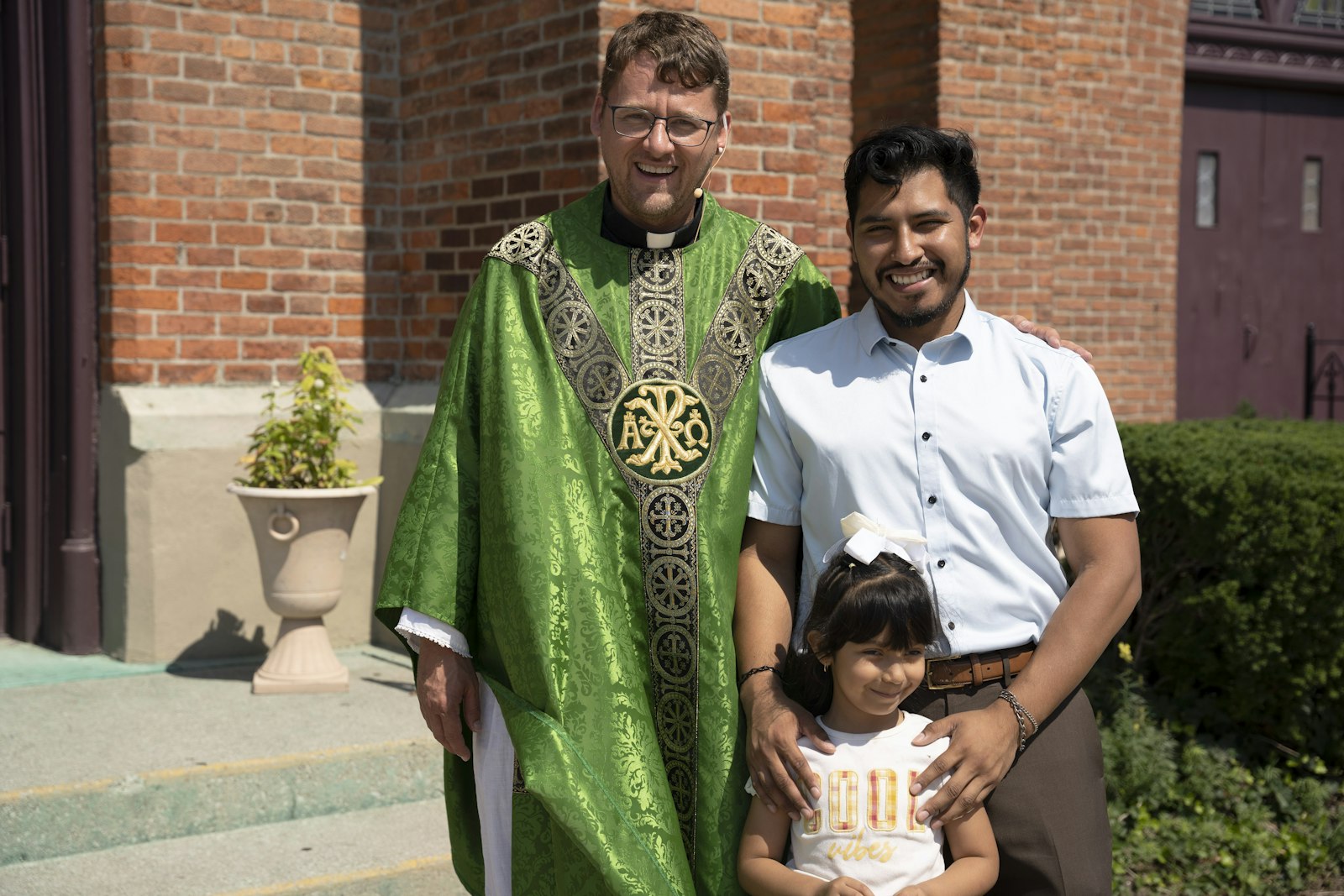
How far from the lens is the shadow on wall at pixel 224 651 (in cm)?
530

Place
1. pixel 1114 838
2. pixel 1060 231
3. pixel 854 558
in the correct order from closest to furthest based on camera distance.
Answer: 1. pixel 854 558
2. pixel 1114 838
3. pixel 1060 231

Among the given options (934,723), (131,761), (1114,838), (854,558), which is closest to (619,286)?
(854,558)

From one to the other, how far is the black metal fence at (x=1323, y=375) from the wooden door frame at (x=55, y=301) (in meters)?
6.92

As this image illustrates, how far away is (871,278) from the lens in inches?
96.0

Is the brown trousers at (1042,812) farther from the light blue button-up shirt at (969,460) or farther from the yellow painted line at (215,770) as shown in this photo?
the yellow painted line at (215,770)

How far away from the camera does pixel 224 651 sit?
5.44 metres

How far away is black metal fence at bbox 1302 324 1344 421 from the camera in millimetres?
8570

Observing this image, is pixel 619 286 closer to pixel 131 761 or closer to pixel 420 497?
pixel 420 497

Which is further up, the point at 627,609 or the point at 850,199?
the point at 850,199

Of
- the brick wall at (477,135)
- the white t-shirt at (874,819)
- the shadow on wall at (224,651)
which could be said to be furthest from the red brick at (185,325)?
the white t-shirt at (874,819)

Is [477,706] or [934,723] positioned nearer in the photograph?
[934,723]

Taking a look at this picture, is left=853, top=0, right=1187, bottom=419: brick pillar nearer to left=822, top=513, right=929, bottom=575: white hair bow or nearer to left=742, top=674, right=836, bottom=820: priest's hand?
left=822, top=513, right=929, bottom=575: white hair bow

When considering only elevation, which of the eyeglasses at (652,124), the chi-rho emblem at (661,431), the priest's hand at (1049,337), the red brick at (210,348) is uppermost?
the eyeglasses at (652,124)

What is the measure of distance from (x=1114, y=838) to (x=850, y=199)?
3.14 m
